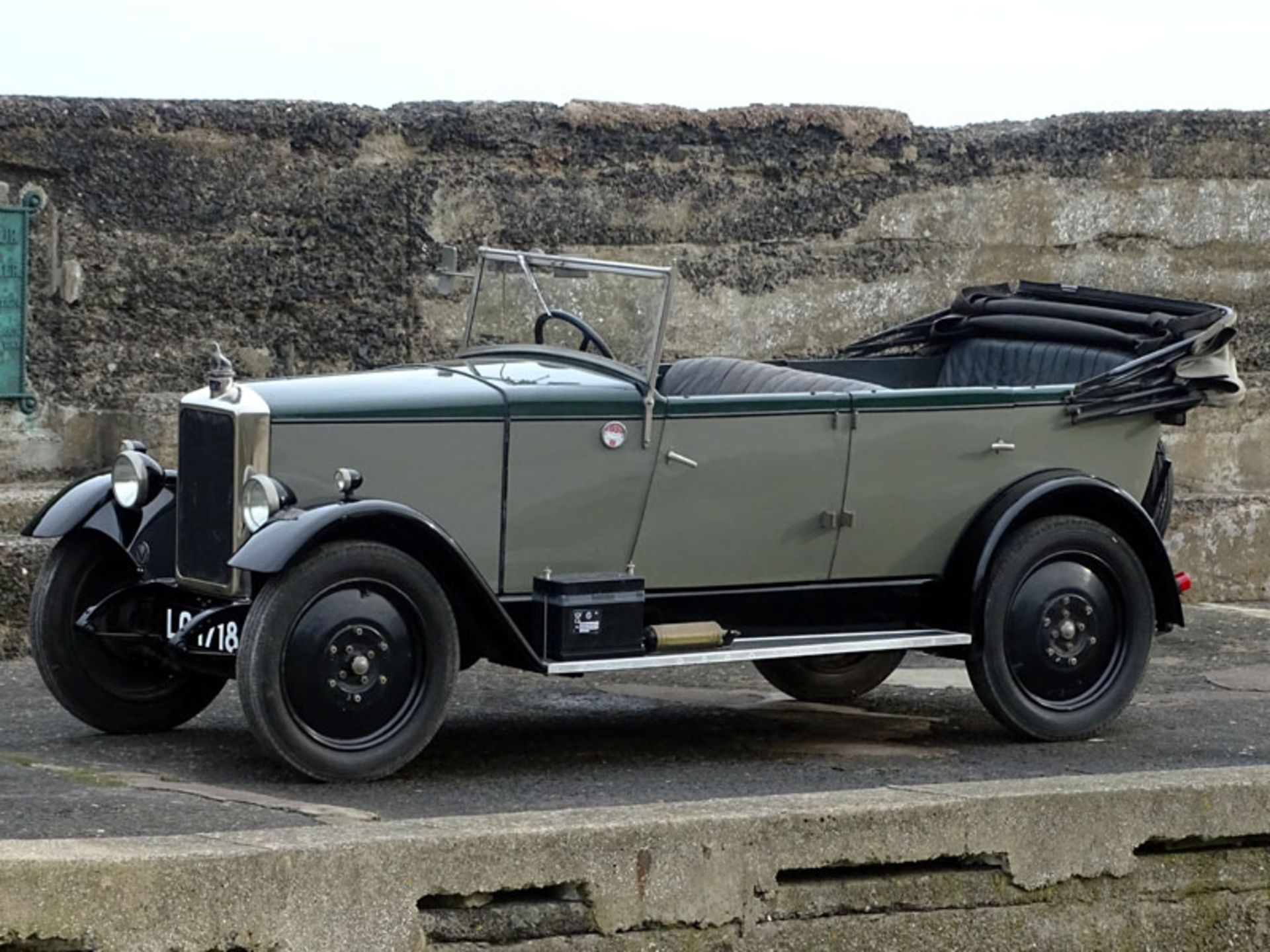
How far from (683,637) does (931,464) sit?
1026 millimetres

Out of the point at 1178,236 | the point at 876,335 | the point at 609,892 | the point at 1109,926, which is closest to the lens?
the point at 609,892

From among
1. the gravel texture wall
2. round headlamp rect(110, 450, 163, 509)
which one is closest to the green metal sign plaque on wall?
the gravel texture wall

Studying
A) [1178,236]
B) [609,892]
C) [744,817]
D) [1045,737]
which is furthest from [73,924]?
[1178,236]

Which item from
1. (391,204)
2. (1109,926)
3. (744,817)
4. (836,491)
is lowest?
(1109,926)

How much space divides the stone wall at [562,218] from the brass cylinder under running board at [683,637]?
364 centimetres

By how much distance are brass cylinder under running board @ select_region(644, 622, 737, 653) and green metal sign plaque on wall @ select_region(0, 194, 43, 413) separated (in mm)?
3907

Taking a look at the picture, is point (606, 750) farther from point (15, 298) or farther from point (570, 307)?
point (15, 298)

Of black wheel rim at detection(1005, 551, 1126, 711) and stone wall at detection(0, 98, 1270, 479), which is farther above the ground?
stone wall at detection(0, 98, 1270, 479)

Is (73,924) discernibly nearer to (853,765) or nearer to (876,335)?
(853,765)

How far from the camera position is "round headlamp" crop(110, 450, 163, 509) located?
22.2 ft

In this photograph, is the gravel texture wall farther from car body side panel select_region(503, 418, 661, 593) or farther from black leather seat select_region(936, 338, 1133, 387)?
car body side panel select_region(503, 418, 661, 593)

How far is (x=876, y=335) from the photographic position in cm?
837

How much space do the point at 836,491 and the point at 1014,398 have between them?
2.25 ft

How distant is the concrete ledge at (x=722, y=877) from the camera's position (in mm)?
4645
